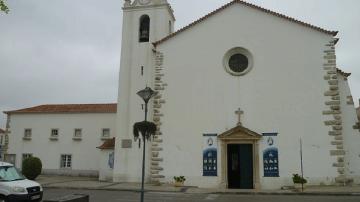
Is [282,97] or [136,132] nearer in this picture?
[136,132]

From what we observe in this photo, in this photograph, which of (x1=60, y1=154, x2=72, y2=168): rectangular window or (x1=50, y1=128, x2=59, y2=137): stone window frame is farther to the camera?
(x1=50, y1=128, x2=59, y2=137): stone window frame

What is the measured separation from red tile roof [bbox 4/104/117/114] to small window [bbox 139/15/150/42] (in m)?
8.70

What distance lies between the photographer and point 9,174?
12719mm

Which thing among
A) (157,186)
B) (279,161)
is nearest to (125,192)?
(157,186)

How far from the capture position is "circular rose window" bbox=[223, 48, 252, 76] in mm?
20500

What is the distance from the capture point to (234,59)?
20953mm

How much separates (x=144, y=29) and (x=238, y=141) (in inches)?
364

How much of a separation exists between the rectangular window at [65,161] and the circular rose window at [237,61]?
15939 millimetres

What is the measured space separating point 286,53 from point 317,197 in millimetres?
7828

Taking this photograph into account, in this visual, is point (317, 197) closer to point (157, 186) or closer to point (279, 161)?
point (279, 161)

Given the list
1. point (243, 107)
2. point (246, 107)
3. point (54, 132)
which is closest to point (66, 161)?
point (54, 132)

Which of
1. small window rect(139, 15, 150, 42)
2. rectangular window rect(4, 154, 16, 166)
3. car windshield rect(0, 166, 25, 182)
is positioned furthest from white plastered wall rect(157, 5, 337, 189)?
rectangular window rect(4, 154, 16, 166)

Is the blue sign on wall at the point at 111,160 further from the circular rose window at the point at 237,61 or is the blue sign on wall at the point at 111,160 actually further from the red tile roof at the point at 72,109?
the circular rose window at the point at 237,61

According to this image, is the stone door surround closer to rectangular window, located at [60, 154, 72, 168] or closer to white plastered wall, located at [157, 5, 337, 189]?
white plastered wall, located at [157, 5, 337, 189]
